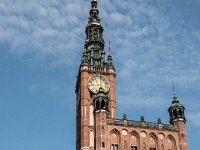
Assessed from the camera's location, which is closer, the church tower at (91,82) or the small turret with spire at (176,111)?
the small turret with spire at (176,111)

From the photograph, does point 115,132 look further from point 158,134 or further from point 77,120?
point 77,120

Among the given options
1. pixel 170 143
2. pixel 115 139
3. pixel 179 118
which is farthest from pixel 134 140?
pixel 179 118

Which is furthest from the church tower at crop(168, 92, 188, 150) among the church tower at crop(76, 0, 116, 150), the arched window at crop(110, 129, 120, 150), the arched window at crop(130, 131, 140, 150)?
the church tower at crop(76, 0, 116, 150)

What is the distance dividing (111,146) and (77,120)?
2751 cm

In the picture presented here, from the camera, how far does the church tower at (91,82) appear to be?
77500mm

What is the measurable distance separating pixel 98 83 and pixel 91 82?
4.18 ft

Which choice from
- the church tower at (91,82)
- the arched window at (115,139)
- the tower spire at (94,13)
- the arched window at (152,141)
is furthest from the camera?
the tower spire at (94,13)

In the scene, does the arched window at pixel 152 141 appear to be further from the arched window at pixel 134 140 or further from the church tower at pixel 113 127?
the arched window at pixel 134 140

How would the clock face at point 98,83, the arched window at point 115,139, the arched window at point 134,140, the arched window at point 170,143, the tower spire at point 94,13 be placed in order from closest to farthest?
the arched window at point 115,139, the arched window at point 134,140, the arched window at point 170,143, the clock face at point 98,83, the tower spire at point 94,13

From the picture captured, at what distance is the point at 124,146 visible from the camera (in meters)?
58.1

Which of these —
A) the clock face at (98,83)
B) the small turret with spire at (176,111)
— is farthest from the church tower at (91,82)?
the small turret with spire at (176,111)

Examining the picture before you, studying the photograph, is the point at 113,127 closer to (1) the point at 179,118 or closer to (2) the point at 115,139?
Result: (2) the point at 115,139

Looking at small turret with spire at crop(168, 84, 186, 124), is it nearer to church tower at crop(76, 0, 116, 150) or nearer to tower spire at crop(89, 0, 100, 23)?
church tower at crop(76, 0, 116, 150)

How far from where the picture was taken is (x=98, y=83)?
8256 cm
